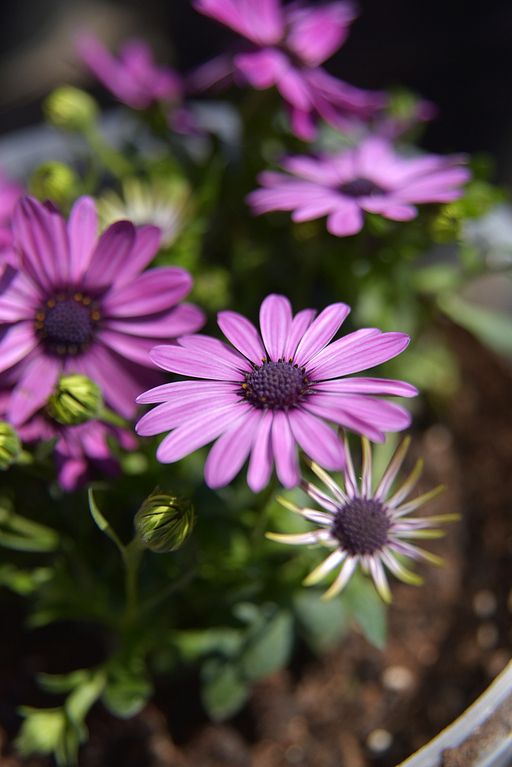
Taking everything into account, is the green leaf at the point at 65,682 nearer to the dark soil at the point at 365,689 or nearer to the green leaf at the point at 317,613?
the dark soil at the point at 365,689

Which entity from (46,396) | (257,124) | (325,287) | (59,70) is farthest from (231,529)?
(59,70)

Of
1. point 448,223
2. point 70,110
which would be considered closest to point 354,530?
point 448,223

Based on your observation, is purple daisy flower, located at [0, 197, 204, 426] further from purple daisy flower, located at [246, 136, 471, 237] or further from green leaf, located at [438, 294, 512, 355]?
green leaf, located at [438, 294, 512, 355]

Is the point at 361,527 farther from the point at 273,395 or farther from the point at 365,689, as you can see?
the point at 365,689

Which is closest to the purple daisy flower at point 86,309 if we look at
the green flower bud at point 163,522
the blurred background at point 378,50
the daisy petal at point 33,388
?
the daisy petal at point 33,388

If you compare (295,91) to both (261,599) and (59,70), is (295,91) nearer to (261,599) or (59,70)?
(261,599)

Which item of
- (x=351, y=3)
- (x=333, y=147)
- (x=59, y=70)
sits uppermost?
(x=351, y=3)
